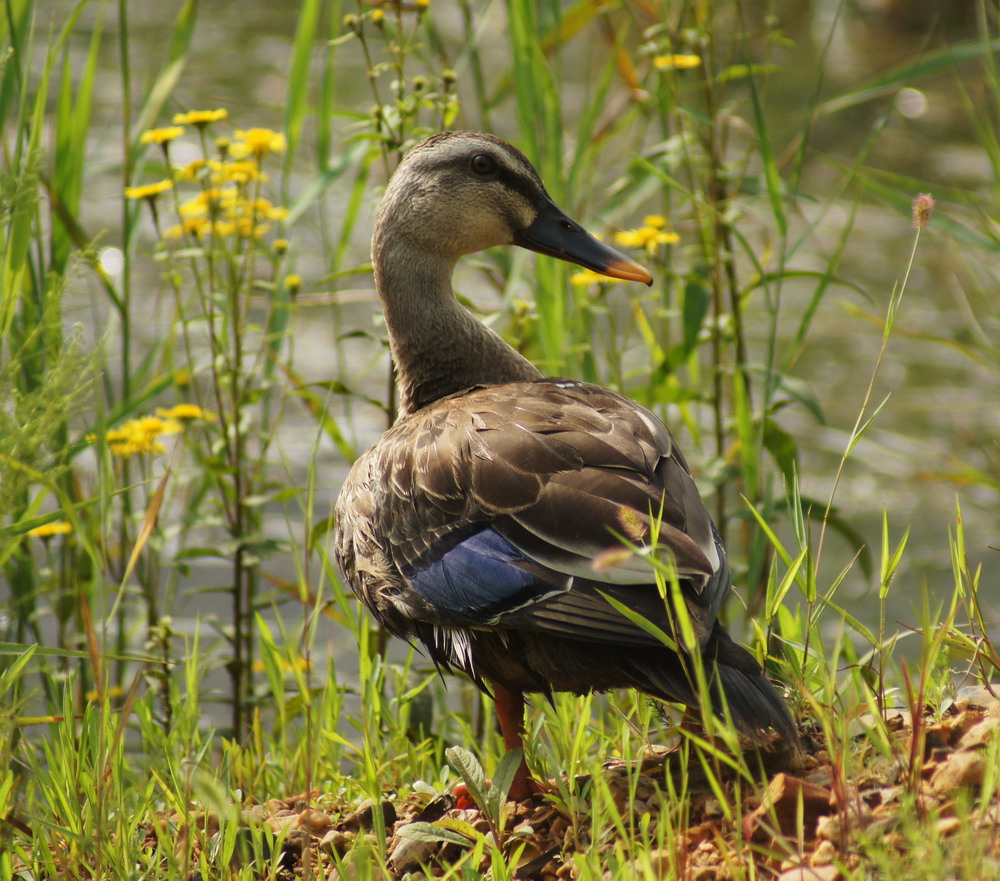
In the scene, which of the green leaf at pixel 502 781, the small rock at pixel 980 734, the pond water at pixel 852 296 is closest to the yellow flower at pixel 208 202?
the pond water at pixel 852 296

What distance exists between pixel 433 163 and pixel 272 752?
1.57m

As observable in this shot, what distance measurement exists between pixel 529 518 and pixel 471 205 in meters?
1.29

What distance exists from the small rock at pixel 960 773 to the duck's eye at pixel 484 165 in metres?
1.96

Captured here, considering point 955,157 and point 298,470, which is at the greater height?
point 955,157

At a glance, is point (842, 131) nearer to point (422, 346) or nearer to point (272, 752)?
point (422, 346)

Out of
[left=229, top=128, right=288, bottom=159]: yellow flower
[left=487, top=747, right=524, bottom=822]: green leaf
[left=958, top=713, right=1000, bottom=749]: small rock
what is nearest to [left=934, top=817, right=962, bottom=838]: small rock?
[left=958, top=713, right=1000, bottom=749]: small rock

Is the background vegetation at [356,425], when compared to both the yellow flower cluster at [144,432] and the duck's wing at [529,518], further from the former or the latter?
the duck's wing at [529,518]

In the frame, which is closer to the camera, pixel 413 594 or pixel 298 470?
pixel 413 594

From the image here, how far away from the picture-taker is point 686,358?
354 cm

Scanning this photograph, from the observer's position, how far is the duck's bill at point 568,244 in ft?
10.8

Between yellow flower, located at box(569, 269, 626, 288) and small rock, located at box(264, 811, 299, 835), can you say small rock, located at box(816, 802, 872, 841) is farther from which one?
yellow flower, located at box(569, 269, 626, 288)

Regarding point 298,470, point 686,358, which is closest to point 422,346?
point 686,358

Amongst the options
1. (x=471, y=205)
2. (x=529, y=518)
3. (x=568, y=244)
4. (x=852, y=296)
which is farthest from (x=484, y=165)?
(x=852, y=296)

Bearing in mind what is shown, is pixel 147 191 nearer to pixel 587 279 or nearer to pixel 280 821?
pixel 587 279
